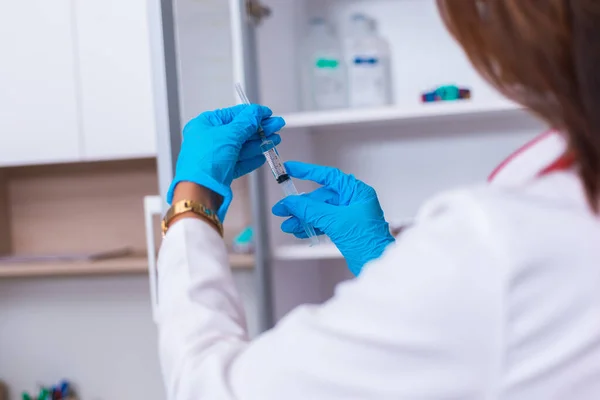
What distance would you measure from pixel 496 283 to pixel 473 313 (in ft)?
0.08

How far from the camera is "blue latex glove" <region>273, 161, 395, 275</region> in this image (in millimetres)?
990

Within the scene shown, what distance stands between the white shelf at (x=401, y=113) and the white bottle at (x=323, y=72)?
214 mm

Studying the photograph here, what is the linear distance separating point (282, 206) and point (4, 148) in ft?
2.80

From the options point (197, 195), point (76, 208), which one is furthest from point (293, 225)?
point (76, 208)

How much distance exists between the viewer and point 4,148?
5.01 ft

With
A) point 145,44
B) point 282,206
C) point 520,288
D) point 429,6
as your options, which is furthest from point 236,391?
point 429,6

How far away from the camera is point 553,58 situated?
1.46 ft

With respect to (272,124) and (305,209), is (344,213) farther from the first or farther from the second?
(272,124)

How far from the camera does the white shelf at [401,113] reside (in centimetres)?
127

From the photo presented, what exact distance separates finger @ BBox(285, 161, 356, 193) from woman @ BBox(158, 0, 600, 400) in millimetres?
522

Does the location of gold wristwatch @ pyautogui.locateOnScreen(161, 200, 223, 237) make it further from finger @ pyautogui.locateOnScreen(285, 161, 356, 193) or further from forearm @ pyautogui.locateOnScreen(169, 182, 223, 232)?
finger @ pyautogui.locateOnScreen(285, 161, 356, 193)

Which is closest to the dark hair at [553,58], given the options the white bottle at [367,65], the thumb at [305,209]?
the thumb at [305,209]

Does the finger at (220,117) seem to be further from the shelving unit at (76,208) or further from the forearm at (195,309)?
the shelving unit at (76,208)

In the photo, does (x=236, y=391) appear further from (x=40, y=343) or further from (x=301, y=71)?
(x=40, y=343)
